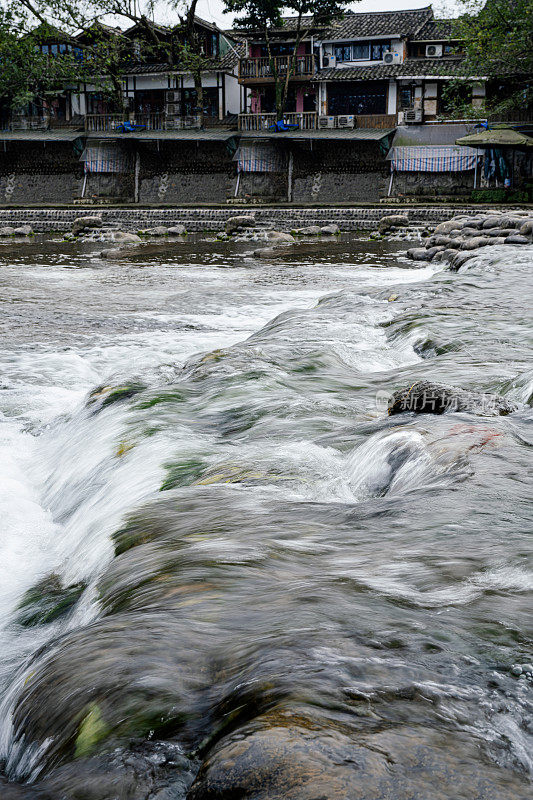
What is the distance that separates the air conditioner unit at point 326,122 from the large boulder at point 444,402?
35792 mm

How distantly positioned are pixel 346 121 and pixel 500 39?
10217 mm

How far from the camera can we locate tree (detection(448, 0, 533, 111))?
29.0 m

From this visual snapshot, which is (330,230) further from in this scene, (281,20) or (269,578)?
(269,578)

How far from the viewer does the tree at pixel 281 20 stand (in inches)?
1453

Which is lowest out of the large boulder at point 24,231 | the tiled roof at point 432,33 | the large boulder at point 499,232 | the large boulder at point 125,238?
the large boulder at point 125,238

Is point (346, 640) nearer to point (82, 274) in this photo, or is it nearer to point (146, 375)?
point (146, 375)

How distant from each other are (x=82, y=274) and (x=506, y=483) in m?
17.0

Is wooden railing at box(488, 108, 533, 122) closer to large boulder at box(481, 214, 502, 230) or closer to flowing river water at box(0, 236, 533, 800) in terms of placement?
large boulder at box(481, 214, 502, 230)

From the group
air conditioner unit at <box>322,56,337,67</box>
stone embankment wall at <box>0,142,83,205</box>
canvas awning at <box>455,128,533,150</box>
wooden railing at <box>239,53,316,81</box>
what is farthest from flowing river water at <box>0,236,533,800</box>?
stone embankment wall at <box>0,142,83,205</box>

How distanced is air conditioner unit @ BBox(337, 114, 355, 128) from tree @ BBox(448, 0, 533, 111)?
736 cm

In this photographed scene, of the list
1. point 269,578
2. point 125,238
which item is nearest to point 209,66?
point 125,238

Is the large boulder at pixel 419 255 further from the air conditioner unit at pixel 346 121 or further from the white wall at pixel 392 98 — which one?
the white wall at pixel 392 98

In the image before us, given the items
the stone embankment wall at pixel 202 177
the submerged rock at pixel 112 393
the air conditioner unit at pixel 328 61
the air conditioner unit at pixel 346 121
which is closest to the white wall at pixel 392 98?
the air conditioner unit at pixel 346 121

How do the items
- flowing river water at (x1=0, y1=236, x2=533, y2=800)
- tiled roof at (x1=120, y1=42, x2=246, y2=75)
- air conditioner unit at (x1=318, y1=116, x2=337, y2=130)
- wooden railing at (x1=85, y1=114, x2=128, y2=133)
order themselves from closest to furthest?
flowing river water at (x1=0, y1=236, x2=533, y2=800) < air conditioner unit at (x1=318, y1=116, x2=337, y2=130) < wooden railing at (x1=85, y1=114, x2=128, y2=133) < tiled roof at (x1=120, y1=42, x2=246, y2=75)
